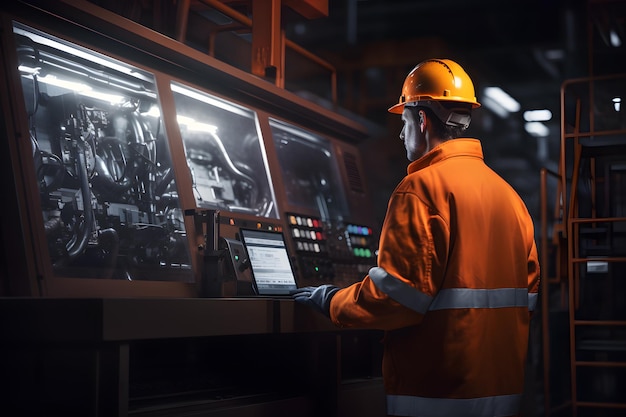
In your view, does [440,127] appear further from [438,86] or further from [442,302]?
[442,302]

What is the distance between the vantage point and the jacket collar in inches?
102

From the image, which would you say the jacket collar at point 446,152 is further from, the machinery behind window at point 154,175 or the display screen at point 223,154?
the display screen at point 223,154

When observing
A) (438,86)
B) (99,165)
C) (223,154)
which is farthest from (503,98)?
(99,165)

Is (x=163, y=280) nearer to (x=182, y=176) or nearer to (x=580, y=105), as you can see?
(x=182, y=176)

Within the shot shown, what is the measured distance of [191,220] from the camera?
294 cm

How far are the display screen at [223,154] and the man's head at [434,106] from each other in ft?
2.85

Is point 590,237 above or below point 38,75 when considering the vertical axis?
below

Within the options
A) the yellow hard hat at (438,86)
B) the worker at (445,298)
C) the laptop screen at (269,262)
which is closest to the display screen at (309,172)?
the laptop screen at (269,262)

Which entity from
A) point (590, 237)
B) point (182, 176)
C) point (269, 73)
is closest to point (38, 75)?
point (182, 176)

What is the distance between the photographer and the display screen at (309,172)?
12.5 ft

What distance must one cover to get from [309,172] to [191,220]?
1.16 metres

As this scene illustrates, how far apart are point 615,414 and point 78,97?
4279 millimetres

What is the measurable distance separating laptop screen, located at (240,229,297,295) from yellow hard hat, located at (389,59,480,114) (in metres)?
0.72

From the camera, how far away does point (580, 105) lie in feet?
16.5
